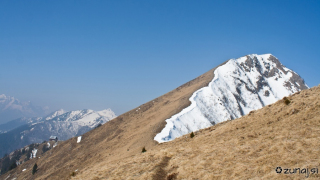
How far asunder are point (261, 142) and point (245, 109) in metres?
99.2

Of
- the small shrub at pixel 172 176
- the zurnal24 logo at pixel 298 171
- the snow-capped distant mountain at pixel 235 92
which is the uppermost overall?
the snow-capped distant mountain at pixel 235 92

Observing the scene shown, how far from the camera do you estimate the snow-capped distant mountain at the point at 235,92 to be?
64.1 m

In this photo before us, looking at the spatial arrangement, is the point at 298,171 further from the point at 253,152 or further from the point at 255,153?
the point at 253,152

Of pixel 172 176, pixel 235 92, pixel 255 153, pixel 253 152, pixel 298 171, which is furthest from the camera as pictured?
pixel 235 92

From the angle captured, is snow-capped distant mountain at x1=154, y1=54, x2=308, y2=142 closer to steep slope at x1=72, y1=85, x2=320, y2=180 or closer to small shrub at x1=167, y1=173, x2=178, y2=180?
steep slope at x1=72, y1=85, x2=320, y2=180

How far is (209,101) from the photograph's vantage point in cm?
8638

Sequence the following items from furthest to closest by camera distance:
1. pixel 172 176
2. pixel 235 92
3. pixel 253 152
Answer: pixel 235 92 < pixel 172 176 < pixel 253 152

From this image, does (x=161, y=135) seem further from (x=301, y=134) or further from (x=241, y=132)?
(x=301, y=134)

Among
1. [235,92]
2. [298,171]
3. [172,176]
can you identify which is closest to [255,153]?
[298,171]

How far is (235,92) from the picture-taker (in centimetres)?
11369

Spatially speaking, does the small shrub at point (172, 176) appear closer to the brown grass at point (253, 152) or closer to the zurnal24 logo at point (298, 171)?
the brown grass at point (253, 152)

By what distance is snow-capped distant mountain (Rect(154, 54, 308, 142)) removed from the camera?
64.1m

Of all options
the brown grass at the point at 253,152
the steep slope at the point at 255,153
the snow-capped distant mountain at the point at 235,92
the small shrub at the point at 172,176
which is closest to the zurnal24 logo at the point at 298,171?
the steep slope at the point at 255,153

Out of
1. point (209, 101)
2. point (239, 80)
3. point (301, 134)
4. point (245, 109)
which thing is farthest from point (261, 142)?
point (239, 80)
